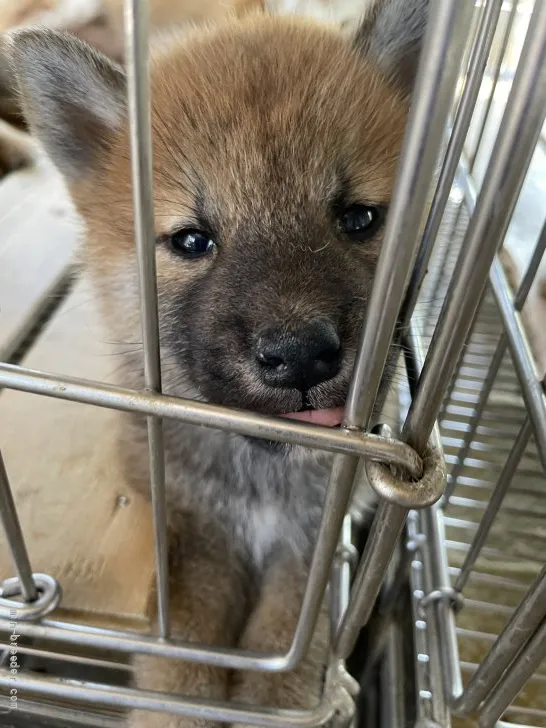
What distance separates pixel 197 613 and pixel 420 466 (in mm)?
650

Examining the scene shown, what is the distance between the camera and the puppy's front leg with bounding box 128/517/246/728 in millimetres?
987

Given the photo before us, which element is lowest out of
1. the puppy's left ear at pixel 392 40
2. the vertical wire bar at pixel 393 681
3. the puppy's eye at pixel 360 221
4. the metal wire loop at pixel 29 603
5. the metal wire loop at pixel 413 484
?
the vertical wire bar at pixel 393 681

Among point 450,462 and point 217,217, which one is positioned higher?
point 217,217

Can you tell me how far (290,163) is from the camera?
2.84ft

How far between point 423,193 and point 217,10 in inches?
55.8

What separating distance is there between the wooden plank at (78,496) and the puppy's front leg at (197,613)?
0.09 m

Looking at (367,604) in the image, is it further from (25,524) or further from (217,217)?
(25,524)

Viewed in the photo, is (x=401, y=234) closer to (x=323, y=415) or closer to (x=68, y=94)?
(x=323, y=415)

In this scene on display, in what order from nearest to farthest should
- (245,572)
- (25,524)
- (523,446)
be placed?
(523,446) → (25,524) → (245,572)

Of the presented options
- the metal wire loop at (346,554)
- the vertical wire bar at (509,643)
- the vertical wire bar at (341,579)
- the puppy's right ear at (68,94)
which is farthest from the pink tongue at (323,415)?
the puppy's right ear at (68,94)

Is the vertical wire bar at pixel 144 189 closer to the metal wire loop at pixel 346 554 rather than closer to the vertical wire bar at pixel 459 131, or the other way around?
the vertical wire bar at pixel 459 131

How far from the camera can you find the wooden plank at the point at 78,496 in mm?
1000

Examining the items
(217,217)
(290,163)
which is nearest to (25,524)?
(217,217)

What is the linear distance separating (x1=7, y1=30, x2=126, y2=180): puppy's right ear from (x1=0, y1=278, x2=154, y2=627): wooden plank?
9.8 inches
